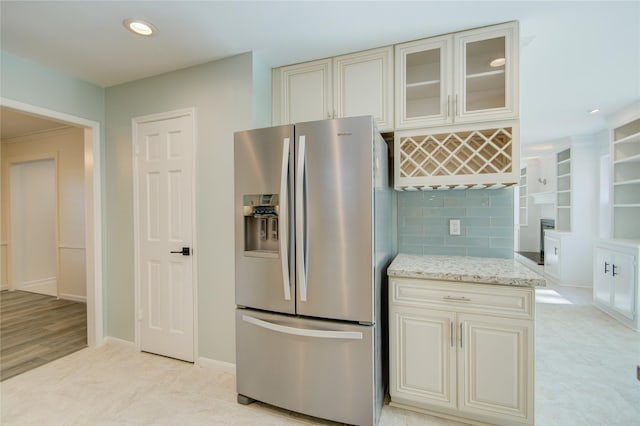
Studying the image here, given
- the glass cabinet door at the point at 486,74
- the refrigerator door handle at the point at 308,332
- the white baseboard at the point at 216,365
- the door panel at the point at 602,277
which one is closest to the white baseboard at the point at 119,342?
the white baseboard at the point at 216,365

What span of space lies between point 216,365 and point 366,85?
254 cm

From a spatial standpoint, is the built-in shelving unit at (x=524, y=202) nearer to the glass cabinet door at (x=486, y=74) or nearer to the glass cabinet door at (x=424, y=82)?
the glass cabinet door at (x=486, y=74)

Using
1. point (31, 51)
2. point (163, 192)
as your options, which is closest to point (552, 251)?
point (163, 192)

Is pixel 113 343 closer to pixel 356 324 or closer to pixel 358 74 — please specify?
pixel 356 324

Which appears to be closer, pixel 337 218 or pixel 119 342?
pixel 337 218

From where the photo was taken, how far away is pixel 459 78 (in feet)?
6.56

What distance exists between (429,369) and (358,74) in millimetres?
2111

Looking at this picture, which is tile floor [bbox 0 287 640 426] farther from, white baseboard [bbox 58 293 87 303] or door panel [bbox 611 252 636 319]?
white baseboard [bbox 58 293 87 303]

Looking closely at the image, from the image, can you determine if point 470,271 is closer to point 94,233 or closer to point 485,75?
point 485,75

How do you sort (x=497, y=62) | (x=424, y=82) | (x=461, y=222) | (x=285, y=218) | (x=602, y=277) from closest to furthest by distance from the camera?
(x=285, y=218) → (x=497, y=62) → (x=424, y=82) → (x=461, y=222) → (x=602, y=277)

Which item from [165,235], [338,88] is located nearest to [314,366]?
[165,235]

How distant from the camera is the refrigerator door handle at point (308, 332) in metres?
1.65

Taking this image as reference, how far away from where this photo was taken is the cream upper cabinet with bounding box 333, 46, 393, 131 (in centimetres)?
216

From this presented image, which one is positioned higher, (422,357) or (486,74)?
(486,74)
